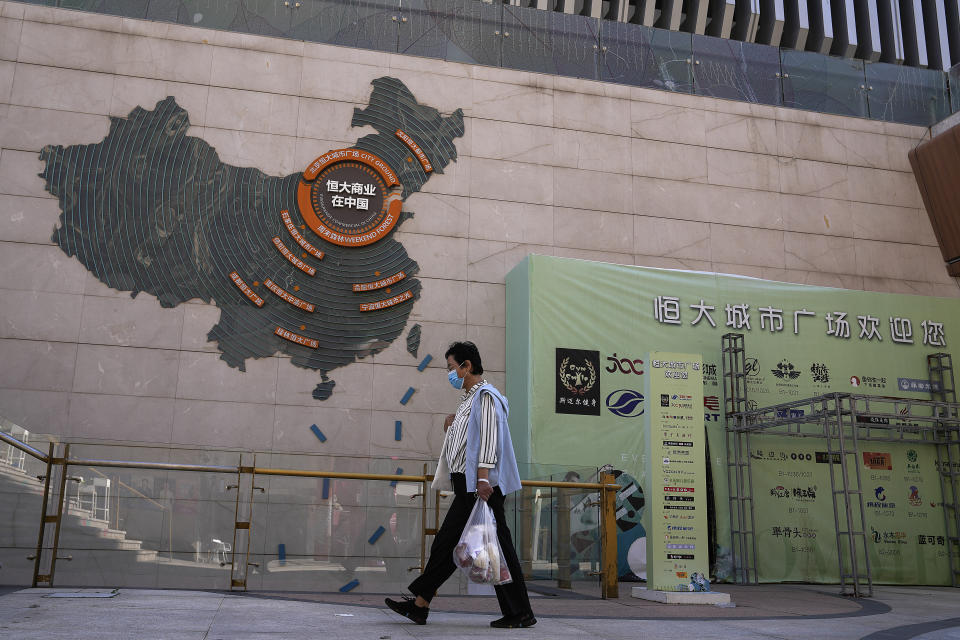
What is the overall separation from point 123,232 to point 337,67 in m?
3.24

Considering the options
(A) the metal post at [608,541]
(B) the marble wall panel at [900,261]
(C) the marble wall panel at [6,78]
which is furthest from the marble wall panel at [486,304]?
(C) the marble wall panel at [6,78]

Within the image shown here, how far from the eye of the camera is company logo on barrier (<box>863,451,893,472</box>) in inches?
424

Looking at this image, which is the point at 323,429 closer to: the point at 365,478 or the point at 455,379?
the point at 365,478

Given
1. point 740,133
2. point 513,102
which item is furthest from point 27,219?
point 740,133

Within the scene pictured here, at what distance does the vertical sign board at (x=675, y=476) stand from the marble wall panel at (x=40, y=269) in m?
6.28

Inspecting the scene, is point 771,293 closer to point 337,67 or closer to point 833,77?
point 833,77

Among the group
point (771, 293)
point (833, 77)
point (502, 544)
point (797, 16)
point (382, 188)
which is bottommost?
point (502, 544)

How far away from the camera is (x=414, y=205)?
10.8 m

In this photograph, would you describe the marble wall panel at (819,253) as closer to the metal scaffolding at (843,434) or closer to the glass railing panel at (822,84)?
the metal scaffolding at (843,434)

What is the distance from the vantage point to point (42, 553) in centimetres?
609

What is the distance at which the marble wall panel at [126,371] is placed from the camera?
951cm

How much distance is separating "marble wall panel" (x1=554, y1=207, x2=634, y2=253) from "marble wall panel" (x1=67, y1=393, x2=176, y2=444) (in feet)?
16.4

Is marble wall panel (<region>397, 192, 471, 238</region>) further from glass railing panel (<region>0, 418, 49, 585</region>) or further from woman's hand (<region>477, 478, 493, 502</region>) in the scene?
woman's hand (<region>477, 478, 493, 502</region>)

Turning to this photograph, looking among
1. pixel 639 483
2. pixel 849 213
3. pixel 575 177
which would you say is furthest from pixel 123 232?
pixel 849 213
